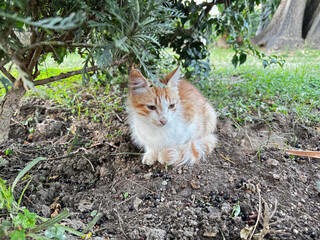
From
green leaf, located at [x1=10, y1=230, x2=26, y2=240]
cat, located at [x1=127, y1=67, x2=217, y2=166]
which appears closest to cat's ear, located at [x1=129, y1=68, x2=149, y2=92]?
cat, located at [x1=127, y1=67, x2=217, y2=166]

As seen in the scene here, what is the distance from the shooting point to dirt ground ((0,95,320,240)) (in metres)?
1.38

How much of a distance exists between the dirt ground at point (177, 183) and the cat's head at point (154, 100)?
398 mm

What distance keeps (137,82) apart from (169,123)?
1.43 feet

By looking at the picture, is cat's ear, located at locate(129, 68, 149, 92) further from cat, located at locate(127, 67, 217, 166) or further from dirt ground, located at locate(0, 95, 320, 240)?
dirt ground, located at locate(0, 95, 320, 240)

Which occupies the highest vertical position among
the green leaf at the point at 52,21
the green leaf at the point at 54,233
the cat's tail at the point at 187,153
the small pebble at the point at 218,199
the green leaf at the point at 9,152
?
the green leaf at the point at 52,21

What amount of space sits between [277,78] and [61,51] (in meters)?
3.02

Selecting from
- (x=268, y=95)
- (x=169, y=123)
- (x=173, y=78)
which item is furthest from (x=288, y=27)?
(x=169, y=123)

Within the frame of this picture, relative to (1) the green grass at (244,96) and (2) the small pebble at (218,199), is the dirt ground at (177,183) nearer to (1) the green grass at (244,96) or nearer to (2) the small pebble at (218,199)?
(2) the small pebble at (218,199)

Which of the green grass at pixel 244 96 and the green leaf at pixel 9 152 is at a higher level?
the green grass at pixel 244 96

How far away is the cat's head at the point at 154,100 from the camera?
6.41 ft

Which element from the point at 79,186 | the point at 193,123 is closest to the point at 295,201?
the point at 193,123

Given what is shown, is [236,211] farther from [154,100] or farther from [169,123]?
[154,100]

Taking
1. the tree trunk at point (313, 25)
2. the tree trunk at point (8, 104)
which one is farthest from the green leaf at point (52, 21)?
the tree trunk at point (313, 25)

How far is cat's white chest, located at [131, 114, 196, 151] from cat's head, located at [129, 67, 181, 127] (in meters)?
0.09
